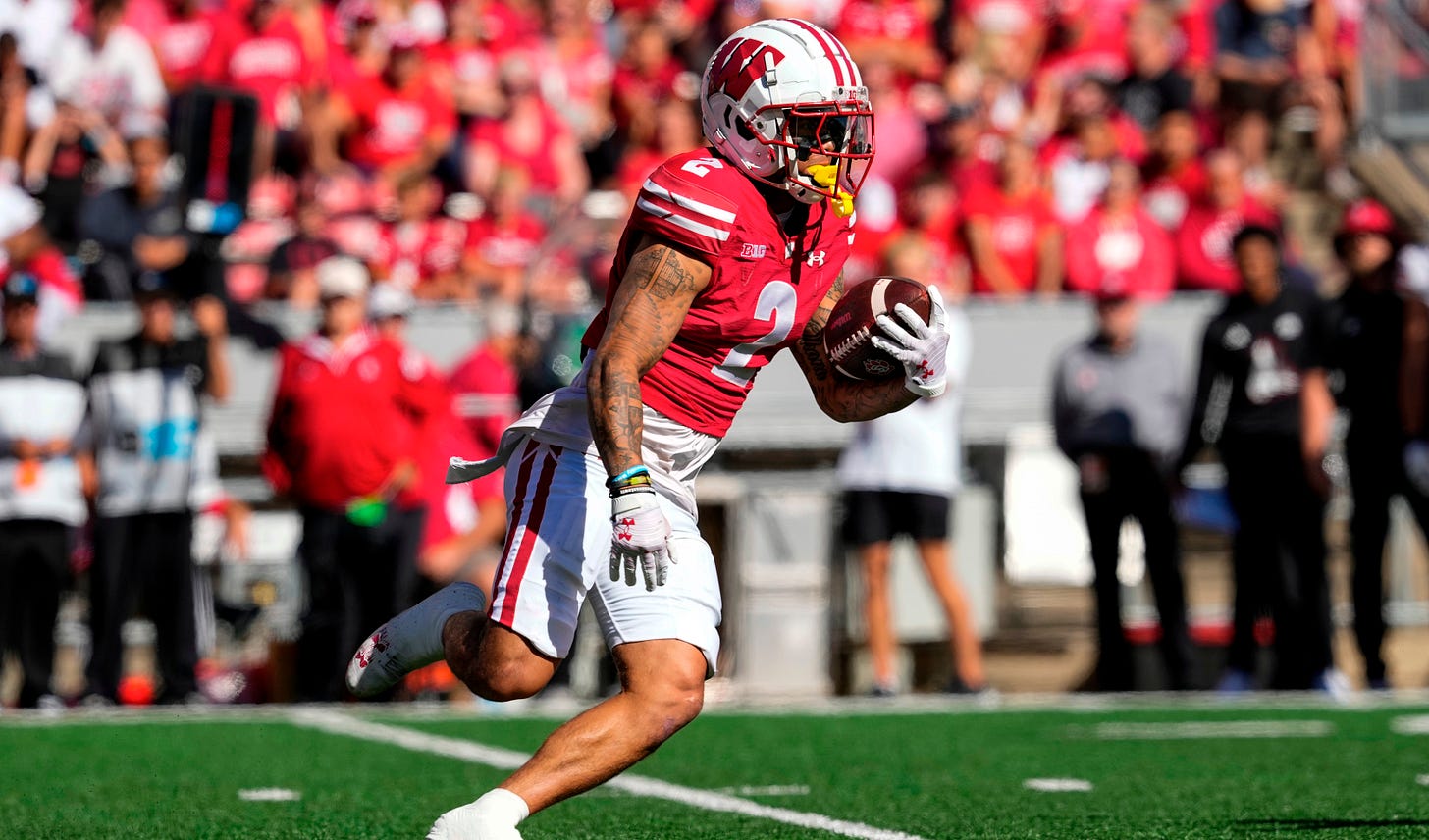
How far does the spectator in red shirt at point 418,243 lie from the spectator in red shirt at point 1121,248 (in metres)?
3.18

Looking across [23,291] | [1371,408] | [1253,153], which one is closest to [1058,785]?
[1371,408]

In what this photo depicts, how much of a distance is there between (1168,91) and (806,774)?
7.71 meters

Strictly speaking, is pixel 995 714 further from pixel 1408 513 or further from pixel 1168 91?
pixel 1168 91

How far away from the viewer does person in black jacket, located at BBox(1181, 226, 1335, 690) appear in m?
9.14

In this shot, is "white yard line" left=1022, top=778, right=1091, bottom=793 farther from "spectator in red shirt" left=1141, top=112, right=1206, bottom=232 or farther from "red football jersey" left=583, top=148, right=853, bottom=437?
"spectator in red shirt" left=1141, top=112, right=1206, bottom=232

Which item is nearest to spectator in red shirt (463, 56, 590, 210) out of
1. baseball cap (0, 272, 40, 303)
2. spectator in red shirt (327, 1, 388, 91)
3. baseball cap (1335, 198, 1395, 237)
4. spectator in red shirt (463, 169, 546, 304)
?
spectator in red shirt (463, 169, 546, 304)

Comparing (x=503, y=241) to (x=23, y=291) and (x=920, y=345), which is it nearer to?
(x=23, y=291)

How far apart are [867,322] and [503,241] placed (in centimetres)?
750

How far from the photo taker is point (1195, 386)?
938cm

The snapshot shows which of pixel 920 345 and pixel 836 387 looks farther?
pixel 836 387

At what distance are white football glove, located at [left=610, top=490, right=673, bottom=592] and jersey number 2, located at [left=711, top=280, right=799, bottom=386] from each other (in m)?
0.51

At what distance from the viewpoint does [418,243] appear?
11789mm

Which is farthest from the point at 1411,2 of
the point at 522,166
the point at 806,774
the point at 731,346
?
the point at 731,346

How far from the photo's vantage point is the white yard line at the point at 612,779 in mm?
4887
